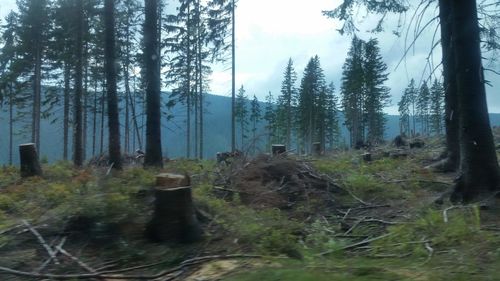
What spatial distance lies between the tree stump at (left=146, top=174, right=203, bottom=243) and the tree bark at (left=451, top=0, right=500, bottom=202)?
5383mm

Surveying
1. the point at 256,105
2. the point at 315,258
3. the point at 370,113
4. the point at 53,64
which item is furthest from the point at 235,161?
the point at 256,105

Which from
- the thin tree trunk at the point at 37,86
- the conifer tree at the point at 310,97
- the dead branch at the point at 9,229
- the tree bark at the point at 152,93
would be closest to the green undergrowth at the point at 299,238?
the dead branch at the point at 9,229

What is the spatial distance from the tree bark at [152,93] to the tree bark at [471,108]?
9.01 meters

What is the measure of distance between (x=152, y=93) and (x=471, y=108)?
940 cm

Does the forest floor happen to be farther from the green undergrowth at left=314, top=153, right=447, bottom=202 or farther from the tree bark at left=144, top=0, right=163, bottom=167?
the tree bark at left=144, top=0, right=163, bottom=167

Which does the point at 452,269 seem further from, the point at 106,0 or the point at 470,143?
the point at 106,0

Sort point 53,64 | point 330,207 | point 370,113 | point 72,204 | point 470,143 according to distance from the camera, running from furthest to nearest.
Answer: point 370,113 < point 53,64 < point 330,207 < point 470,143 < point 72,204

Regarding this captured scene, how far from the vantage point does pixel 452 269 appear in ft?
Result: 17.8

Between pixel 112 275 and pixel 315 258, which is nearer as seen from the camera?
pixel 112 275

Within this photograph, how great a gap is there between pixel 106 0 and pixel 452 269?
540 inches

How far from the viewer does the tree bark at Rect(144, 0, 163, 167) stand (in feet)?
49.5

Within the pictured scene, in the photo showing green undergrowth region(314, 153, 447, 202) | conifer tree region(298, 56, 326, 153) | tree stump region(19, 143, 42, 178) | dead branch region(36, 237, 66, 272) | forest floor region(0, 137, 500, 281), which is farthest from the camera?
conifer tree region(298, 56, 326, 153)

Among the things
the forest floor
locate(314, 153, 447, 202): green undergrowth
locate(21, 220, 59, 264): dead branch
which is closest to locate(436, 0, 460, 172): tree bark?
locate(314, 153, 447, 202): green undergrowth

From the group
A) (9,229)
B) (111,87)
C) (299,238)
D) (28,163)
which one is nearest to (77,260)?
(9,229)
